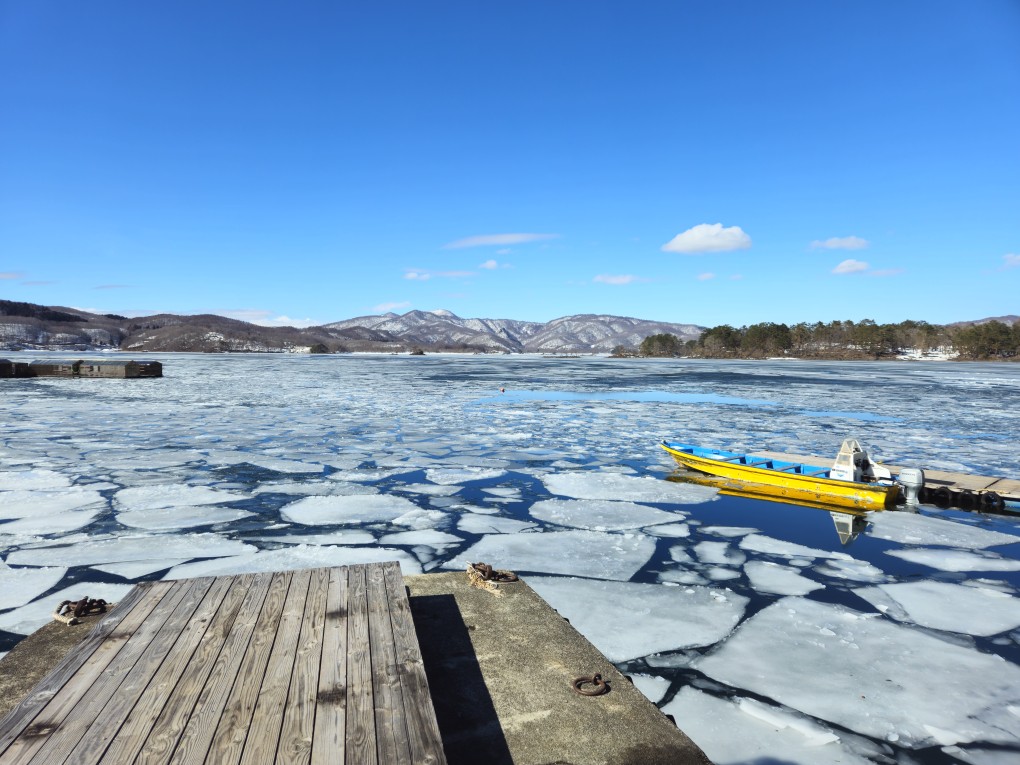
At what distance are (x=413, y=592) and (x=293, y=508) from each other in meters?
4.32

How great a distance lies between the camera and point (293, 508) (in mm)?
8125

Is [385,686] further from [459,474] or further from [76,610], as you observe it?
[459,474]

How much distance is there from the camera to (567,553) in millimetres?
6512

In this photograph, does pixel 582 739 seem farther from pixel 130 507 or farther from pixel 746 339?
pixel 746 339

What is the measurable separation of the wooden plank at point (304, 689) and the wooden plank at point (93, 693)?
74 centimetres

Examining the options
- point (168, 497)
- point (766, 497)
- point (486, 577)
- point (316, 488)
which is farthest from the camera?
point (766, 497)

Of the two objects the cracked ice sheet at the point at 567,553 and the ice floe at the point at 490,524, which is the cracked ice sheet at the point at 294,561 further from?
the ice floe at the point at 490,524

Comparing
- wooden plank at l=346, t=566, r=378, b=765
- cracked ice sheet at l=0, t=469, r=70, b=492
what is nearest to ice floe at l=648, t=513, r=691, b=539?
wooden plank at l=346, t=566, r=378, b=765

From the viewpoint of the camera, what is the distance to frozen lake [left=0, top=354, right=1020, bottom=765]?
3.79 metres

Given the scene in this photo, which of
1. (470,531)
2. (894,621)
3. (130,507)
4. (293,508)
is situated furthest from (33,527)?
(894,621)

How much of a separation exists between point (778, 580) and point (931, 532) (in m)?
3.57

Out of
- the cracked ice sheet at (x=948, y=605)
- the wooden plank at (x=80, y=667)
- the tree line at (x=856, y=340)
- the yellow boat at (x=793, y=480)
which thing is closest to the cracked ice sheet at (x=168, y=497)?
the wooden plank at (x=80, y=667)

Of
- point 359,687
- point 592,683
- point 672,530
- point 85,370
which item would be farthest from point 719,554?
point 85,370

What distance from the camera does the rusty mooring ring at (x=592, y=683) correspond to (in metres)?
3.11
